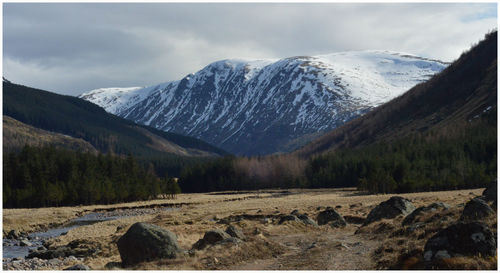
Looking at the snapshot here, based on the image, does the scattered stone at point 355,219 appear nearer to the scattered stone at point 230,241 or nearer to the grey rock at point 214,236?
the grey rock at point 214,236

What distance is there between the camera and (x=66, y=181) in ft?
436

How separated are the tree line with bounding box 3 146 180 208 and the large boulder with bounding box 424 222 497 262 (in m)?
104

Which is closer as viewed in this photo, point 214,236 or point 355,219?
point 214,236

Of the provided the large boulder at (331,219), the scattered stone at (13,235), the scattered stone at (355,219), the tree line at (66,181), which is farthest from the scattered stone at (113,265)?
the tree line at (66,181)

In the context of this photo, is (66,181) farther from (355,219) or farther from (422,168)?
(422,168)

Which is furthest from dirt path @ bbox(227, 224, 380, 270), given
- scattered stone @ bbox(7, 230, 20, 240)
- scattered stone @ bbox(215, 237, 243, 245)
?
scattered stone @ bbox(7, 230, 20, 240)

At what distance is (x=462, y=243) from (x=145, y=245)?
735 inches

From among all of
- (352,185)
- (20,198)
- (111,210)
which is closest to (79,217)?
(111,210)

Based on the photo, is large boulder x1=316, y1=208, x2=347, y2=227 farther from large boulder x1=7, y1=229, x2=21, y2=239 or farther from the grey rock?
large boulder x1=7, y1=229, x2=21, y2=239

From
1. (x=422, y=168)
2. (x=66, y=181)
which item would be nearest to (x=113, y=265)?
(x=66, y=181)

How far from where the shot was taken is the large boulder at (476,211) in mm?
34969

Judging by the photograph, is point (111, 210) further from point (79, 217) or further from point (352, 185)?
point (352, 185)

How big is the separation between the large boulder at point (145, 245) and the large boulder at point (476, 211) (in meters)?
19.8

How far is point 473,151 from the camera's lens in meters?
160
